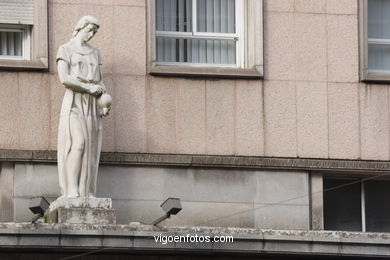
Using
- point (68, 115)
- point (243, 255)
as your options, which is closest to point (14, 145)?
point (68, 115)

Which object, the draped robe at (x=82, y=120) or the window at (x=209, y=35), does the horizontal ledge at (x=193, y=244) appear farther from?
the window at (x=209, y=35)

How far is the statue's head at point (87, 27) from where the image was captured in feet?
118

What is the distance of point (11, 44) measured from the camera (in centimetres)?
3703

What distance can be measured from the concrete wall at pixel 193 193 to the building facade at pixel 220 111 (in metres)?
0.02

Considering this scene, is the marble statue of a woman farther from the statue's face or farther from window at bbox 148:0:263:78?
window at bbox 148:0:263:78

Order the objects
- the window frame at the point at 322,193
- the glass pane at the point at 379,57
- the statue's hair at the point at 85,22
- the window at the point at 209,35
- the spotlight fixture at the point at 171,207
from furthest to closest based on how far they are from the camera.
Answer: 1. the glass pane at the point at 379,57
2. the window at the point at 209,35
3. the window frame at the point at 322,193
4. the statue's hair at the point at 85,22
5. the spotlight fixture at the point at 171,207

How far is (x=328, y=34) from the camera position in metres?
37.9

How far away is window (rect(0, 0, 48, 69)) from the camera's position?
36.7 m

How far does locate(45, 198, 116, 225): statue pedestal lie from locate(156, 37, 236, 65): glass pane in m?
3.17

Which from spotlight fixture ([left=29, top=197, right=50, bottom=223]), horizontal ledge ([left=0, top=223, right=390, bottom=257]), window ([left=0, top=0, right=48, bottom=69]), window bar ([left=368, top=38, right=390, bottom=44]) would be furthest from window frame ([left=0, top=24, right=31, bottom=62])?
window bar ([left=368, top=38, right=390, bottom=44])

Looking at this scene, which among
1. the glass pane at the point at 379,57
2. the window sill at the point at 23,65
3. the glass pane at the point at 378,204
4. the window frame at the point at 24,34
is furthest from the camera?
the glass pane at the point at 379,57

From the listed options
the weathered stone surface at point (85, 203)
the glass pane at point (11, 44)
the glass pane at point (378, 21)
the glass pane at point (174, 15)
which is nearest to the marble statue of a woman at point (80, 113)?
the weathered stone surface at point (85, 203)

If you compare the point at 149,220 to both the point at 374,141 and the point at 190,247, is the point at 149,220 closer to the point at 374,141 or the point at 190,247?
the point at 190,247

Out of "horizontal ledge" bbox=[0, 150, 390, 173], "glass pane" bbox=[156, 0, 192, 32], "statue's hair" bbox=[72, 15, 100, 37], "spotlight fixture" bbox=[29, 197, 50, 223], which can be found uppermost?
"glass pane" bbox=[156, 0, 192, 32]
